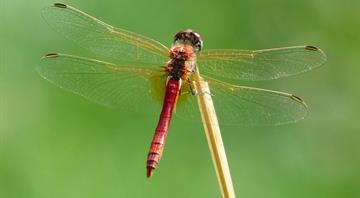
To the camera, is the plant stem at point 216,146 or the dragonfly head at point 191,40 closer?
the plant stem at point 216,146

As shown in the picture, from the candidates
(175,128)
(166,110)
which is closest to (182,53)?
(166,110)

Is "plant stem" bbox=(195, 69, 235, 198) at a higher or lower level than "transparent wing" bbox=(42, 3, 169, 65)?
lower

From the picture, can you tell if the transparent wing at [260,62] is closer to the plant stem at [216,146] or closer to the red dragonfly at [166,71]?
the red dragonfly at [166,71]

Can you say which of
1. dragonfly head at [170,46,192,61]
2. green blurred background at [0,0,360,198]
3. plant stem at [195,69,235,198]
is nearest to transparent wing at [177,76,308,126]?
dragonfly head at [170,46,192,61]

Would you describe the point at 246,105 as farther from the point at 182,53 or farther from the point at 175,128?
the point at 175,128

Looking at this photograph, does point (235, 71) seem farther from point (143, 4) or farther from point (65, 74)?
point (143, 4)

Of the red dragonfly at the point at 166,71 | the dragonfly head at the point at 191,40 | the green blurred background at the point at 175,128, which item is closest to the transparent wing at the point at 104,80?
the red dragonfly at the point at 166,71

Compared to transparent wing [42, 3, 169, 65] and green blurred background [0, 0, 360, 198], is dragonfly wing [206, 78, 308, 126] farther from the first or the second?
green blurred background [0, 0, 360, 198]
